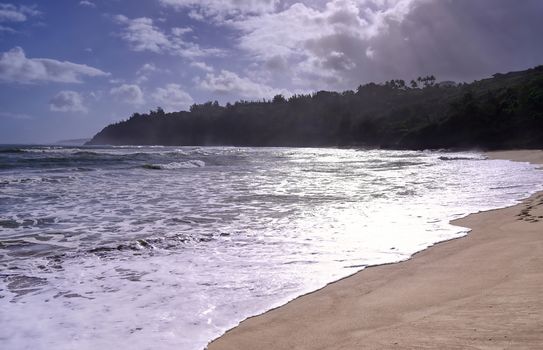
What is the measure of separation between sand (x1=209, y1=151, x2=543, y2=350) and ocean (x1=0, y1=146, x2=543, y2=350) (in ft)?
0.96

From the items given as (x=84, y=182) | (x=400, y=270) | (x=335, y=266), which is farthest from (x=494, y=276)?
(x=84, y=182)

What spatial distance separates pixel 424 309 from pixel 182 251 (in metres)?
3.55

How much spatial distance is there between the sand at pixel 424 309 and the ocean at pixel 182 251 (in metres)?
0.29

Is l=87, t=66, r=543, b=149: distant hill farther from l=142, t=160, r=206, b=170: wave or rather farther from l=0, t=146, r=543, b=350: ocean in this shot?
l=0, t=146, r=543, b=350: ocean

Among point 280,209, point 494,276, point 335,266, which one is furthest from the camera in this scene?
point 280,209

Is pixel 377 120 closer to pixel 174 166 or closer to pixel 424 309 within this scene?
pixel 174 166

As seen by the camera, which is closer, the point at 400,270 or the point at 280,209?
the point at 400,270

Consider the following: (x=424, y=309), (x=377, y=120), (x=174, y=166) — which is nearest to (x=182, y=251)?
(x=424, y=309)

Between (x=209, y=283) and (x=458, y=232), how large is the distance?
4086mm

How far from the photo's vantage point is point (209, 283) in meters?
4.68

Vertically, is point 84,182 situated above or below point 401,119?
below

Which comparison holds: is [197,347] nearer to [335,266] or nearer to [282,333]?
[282,333]

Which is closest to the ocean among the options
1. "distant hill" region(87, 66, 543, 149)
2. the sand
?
→ the sand

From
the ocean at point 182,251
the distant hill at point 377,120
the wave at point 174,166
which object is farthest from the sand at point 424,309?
the distant hill at point 377,120
